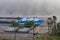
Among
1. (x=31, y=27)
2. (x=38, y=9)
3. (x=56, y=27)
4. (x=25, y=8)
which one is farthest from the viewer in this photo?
(x=25, y=8)

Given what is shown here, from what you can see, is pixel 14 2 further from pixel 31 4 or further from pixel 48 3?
pixel 48 3

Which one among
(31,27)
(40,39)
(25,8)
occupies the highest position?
(25,8)

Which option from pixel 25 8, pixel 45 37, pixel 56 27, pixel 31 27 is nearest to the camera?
pixel 45 37

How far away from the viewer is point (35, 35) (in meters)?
1.70

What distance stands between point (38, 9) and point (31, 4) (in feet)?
2.87

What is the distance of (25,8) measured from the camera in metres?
7.95

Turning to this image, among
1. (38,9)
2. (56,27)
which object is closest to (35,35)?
(56,27)

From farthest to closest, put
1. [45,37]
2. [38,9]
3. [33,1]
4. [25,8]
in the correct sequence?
[33,1] < [25,8] < [38,9] < [45,37]

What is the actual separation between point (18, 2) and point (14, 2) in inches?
10.5

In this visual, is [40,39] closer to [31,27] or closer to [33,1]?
[31,27]

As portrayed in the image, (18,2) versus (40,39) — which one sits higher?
(18,2)

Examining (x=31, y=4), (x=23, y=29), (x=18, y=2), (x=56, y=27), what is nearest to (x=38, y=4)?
(x=31, y=4)

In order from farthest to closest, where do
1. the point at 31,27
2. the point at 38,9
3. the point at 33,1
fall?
the point at 33,1 < the point at 38,9 < the point at 31,27

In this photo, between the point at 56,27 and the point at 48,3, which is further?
the point at 48,3
